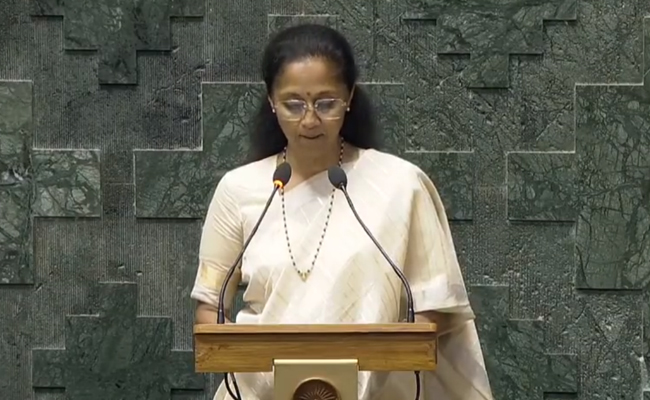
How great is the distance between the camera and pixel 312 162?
7.91 feet

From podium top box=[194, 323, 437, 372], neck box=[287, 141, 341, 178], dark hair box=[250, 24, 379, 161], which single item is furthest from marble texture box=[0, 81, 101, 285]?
podium top box=[194, 323, 437, 372]

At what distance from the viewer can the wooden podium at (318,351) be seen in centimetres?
208

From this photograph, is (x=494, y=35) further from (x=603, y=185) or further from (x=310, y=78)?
(x=310, y=78)

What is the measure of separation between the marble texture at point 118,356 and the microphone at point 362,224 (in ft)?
4.93

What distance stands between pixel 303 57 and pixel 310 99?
3.4 inches

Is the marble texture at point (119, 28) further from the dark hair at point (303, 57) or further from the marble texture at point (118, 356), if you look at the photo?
the dark hair at point (303, 57)

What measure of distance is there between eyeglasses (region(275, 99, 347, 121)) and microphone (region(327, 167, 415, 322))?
11 centimetres

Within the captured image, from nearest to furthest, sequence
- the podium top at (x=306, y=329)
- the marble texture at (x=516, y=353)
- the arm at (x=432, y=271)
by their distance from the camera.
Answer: the podium top at (x=306, y=329), the arm at (x=432, y=271), the marble texture at (x=516, y=353)

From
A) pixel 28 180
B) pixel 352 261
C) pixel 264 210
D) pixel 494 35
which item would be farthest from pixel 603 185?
pixel 28 180

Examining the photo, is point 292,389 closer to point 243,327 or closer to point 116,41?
point 243,327

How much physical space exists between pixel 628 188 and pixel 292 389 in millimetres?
1840

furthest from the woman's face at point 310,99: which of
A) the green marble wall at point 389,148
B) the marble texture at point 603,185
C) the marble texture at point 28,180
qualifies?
the marble texture at point 28,180

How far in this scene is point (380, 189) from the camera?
7.81ft

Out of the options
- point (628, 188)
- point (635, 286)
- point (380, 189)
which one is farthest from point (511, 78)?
point (380, 189)
